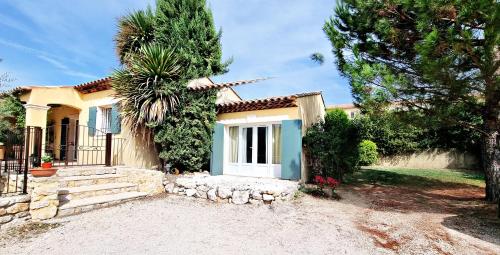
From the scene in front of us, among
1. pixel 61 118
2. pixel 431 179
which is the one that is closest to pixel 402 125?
pixel 431 179

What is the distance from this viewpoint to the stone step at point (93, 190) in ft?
26.6

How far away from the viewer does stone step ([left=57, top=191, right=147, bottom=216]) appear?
7.32 m

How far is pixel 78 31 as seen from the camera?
13328mm

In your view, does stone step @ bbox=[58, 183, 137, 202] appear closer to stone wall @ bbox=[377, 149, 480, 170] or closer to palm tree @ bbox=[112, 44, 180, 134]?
palm tree @ bbox=[112, 44, 180, 134]

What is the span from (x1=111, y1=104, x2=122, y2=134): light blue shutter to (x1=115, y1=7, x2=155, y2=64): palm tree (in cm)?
261

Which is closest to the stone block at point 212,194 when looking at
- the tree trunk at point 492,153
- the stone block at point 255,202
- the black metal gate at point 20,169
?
the stone block at point 255,202

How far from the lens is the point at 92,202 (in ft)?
26.0

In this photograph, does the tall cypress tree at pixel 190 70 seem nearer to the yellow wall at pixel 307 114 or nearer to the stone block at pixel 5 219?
the yellow wall at pixel 307 114

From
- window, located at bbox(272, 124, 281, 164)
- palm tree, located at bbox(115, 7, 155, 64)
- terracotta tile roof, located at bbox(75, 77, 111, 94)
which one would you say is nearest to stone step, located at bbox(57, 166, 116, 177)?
terracotta tile roof, located at bbox(75, 77, 111, 94)

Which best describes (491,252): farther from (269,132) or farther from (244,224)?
(269,132)

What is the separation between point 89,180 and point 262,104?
275 inches

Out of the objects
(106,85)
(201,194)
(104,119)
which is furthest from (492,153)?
(104,119)

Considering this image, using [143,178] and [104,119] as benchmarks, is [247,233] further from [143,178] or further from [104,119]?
[104,119]

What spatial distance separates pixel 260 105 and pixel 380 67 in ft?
17.0
